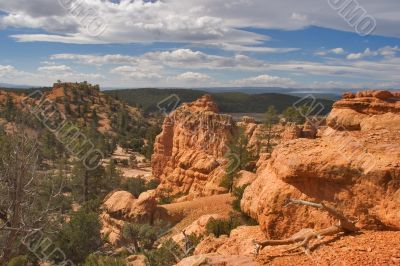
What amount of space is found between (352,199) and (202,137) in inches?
1416

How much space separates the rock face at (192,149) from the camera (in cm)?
4206

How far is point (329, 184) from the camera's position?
35.3ft

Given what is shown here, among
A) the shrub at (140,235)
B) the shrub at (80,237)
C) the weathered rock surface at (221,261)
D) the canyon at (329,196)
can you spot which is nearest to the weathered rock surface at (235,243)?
the canyon at (329,196)

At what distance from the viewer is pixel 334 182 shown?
10.7 meters

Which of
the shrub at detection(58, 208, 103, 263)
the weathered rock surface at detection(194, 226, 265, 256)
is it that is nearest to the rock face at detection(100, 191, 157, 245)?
the shrub at detection(58, 208, 103, 263)

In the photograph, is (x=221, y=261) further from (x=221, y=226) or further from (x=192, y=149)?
(x=192, y=149)

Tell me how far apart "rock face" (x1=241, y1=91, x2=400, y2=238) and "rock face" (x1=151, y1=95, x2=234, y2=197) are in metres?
27.4

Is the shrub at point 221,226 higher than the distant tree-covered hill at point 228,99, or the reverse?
the distant tree-covered hill at point 228,99

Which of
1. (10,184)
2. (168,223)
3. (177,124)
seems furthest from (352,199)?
(177,124)

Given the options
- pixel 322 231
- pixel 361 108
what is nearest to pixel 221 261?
pixel 322 231

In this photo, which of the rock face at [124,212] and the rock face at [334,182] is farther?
the rock face at [124,212]

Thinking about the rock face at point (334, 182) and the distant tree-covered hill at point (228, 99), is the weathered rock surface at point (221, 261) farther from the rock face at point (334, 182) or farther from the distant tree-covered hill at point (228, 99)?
the distant tree-covered hill at point (228, 99)

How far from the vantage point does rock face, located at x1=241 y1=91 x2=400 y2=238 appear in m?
9.89

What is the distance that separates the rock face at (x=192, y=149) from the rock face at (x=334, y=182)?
27.4 meters
